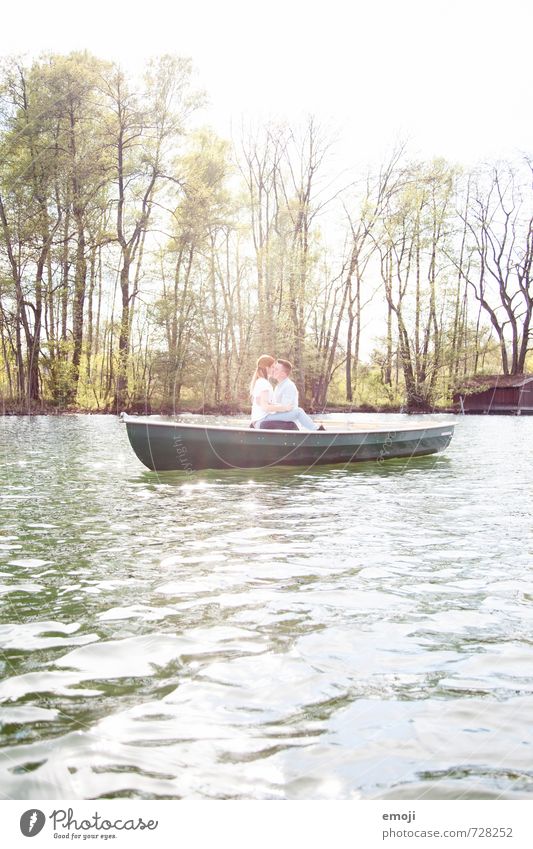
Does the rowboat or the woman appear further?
the woman

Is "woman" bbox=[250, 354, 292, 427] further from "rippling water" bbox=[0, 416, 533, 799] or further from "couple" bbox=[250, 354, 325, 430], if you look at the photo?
"rippling water" bbox=[0, 416, 533, 799]

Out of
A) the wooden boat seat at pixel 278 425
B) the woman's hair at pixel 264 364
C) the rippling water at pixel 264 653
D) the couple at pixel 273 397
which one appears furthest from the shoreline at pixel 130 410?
the rippling water at pixel 264 653

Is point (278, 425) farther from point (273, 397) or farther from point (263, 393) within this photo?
point (263, 393)

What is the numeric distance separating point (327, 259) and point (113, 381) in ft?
32.4

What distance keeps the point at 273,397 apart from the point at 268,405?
0.78ft

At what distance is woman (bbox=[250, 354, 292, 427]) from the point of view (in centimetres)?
938

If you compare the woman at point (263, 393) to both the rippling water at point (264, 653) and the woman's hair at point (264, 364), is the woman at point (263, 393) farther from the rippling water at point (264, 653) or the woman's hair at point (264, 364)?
the rippling water at point (264, 653)

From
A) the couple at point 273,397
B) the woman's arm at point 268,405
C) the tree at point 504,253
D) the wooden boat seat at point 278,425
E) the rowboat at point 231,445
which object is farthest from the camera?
the tree at point 504,253

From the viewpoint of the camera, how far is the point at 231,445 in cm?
937

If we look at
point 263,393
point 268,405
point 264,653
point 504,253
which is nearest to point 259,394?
point 263,393

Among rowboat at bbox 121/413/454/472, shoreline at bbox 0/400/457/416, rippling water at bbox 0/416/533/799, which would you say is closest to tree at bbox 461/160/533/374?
shoreline at bbox 0/400/457/416

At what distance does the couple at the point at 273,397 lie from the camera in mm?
9359

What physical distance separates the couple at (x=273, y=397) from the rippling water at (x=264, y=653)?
9.46 feet
